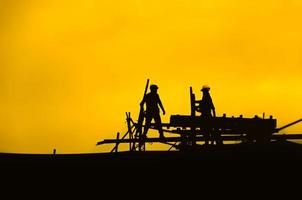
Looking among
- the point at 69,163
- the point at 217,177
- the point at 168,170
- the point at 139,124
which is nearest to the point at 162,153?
the point at 168,170

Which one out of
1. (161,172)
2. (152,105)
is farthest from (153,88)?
(161,172)

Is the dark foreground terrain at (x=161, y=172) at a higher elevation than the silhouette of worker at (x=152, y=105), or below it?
below

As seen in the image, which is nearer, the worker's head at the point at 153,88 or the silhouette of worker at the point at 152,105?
the silhouette of worker at the point at 152,105

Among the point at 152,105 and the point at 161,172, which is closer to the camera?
the point at 161,172

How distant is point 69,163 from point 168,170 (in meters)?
2.61

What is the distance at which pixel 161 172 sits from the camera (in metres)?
13.7

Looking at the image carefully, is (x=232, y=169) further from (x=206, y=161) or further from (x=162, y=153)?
(x=162, y=153)

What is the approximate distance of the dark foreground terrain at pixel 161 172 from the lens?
1348 cm

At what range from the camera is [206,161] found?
13.6 metres

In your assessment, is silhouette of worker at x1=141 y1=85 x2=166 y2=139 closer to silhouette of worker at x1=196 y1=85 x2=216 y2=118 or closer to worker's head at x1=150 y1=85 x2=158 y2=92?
worker's head at x1=150 y1=85 x2=158 y2=92

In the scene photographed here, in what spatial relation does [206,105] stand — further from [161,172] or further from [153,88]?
[161,172]

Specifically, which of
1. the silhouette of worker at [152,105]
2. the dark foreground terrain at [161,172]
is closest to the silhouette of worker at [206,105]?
the silhouette of worker at [152,105]

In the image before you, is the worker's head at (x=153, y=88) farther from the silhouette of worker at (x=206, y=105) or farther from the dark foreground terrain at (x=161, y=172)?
the dark foreground terrain at (x=161, y=172)

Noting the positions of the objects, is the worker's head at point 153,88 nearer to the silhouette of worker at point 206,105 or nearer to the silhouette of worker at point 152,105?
the silhouette of worker at point 152,105
